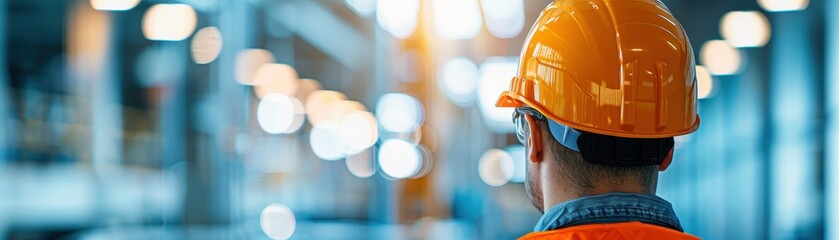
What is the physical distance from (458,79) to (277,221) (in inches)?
94.8

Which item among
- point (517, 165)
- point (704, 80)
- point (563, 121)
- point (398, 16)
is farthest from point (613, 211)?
point (704, 80)

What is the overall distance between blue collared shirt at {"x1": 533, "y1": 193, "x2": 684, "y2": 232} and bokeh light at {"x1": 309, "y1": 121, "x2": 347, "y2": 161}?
819 cm

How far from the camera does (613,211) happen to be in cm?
194

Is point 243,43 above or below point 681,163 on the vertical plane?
above

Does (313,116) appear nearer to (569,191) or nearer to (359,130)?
(359,130)

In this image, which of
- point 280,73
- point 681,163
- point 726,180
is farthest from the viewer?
point 681,163

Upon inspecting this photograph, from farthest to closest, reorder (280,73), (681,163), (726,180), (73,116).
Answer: (681,163)
(726,180)
(280,73)
(73,116)

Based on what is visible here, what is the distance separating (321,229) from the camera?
1064cm

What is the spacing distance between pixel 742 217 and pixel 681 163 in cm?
727

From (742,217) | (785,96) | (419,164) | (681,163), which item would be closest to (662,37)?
(419,164)

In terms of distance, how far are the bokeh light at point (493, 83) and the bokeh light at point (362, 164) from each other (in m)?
1.33

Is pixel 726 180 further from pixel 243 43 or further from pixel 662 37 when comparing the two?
pixel 662 37

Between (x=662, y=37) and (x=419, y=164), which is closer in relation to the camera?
(x=662, y=37)

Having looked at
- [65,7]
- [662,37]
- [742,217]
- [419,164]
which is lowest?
[742,217]
